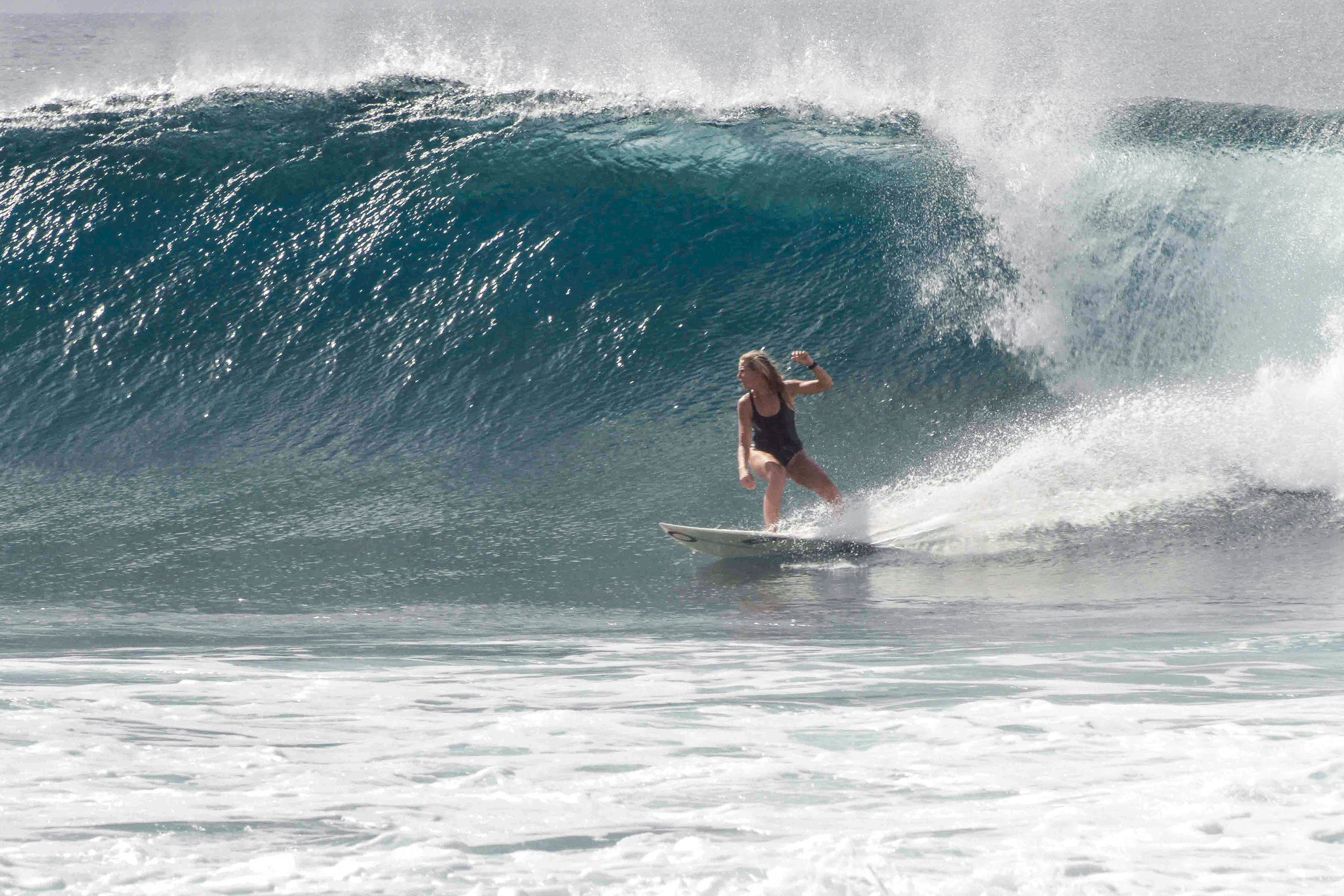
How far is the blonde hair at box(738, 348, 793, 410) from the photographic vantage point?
20.8 ft

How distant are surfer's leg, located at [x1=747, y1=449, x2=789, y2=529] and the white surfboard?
137 mm

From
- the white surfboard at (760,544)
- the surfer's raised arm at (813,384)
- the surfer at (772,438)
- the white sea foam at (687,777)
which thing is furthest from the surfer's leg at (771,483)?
the white sea foam at (687,777)

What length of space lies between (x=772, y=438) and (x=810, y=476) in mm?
303

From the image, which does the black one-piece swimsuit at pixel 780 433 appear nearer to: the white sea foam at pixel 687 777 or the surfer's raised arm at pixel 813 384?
the surfer's raised arm at pixel 813 384

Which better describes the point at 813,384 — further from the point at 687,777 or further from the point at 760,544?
the point at 687,777

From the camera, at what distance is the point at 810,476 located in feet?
21.4

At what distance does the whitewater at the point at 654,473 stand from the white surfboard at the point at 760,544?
121mm

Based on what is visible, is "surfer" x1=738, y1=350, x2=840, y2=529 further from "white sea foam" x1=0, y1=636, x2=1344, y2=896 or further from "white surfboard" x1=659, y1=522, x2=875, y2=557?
"white sea foam" x1=0, y1=636, x2=1344, y2=896

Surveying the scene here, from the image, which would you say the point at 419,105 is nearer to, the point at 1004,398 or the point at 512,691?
the point at 1004,398

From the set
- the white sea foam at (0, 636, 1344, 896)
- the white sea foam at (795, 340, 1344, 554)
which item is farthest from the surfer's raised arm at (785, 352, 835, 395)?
the white sea foam at (0, 636, 1344, 896)

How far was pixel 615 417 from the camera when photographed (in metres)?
8.39

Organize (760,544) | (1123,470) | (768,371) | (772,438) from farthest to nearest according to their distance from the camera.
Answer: (1123,470)
(772,438)
(768,371)
(760,544)

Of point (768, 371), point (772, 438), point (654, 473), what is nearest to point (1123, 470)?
point (772, 438)

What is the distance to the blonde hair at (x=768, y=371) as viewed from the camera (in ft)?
20.8
